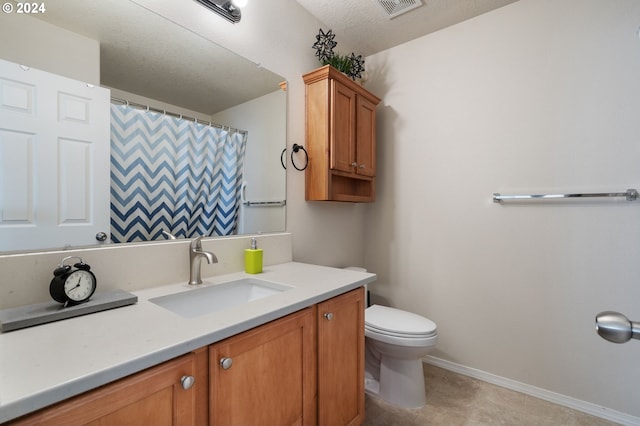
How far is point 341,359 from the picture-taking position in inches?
49.3

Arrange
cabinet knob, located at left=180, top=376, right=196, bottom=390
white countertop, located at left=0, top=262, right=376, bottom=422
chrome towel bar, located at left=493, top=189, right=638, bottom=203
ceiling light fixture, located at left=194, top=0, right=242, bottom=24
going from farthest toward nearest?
1. chrome towel bar, located at left=493, top=189, right=638, bottom=203
2. ceiling light fixture, located at left=194, top=0, right=242, bottom=24
3. cabinet knob, located at left=180, top=376, right=196, bottom=390
4. white countertop, located at left=0, top=262, right=376, bottom=422

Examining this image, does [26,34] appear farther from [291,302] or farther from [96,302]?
[291,302]

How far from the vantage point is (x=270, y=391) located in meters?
0.92

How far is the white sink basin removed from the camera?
42.5 inches

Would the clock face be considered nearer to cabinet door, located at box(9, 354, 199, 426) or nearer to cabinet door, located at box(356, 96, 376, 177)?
cabinet door, located at box(9, 354, 199, 426)

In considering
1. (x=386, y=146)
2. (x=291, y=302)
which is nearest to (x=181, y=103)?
(x=291, y=302)

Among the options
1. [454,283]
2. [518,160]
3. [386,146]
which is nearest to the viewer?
[518,160]

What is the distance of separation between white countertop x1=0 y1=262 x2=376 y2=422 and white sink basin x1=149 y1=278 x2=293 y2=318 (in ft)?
0.21

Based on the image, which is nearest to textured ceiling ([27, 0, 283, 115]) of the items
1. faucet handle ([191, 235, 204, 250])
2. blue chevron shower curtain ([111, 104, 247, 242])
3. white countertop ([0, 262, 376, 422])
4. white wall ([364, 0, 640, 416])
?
blue chevron shower curtain ([111, 104, 247, 242])

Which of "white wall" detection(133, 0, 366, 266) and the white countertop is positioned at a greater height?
"white wall" detection(133, 0, 366, 266)

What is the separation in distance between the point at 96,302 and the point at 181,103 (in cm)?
89

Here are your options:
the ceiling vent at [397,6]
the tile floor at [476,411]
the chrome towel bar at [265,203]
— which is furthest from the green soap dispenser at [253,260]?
the ceiling vent at [397,6]

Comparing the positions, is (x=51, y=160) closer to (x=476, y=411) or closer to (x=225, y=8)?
(x=225, y=8)

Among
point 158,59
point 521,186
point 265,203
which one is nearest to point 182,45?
point 158,59
